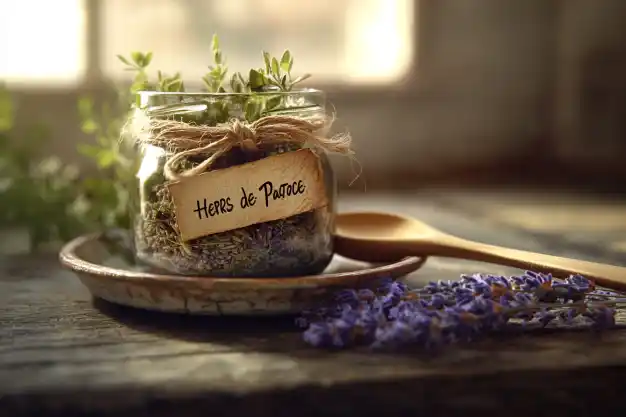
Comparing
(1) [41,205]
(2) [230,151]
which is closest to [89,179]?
(1) [41,205]

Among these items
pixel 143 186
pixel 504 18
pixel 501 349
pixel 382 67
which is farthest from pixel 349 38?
pixel 501 349

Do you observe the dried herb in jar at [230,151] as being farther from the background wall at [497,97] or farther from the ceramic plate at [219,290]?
the background wall at [497,97]

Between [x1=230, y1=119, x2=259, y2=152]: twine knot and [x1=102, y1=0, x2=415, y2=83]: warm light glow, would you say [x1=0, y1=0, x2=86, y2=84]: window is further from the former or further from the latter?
[x1=230, y1=119, x2=259, y2=152]: twine knot

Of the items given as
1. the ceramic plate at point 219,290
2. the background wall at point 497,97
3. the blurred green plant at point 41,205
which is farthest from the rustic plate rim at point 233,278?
the background wall at point 497,97

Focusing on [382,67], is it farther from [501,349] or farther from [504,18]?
[501,349]

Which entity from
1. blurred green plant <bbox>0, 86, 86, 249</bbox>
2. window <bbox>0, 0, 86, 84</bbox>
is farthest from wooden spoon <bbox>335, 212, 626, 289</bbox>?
window <bbox>0, 0, 86, 84</bbox>

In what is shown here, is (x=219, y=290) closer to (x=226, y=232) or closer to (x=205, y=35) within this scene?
(x=226, y=232)
